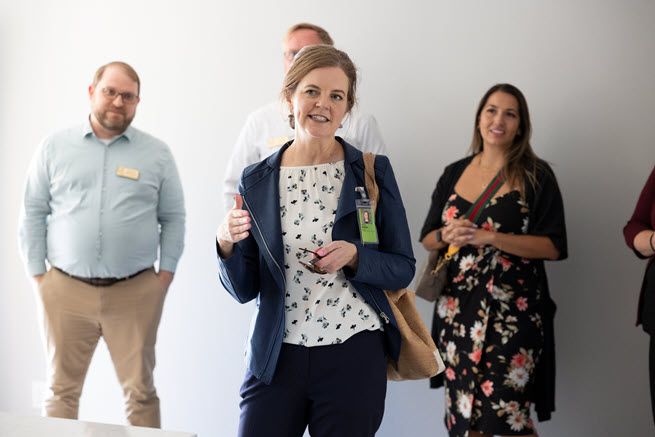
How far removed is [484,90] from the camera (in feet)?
12.2

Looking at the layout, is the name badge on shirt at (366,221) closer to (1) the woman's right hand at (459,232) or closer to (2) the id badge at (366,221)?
(2) the id badge at (366,221)

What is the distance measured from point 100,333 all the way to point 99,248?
438 mm

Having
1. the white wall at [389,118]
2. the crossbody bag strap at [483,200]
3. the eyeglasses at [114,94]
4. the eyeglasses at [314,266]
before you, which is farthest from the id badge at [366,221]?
the eyeglasses at [114,94]

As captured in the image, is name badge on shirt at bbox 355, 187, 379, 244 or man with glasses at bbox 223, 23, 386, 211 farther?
man with glasses at bbox 223, 23, 386, 211

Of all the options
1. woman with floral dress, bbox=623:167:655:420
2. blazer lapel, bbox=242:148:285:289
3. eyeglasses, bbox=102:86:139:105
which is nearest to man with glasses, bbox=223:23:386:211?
eyeglasses, bbox=102:86:139:105

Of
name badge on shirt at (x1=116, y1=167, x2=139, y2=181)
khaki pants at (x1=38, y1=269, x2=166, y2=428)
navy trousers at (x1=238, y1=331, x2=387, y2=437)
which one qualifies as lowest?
khaki pants at (x1=38, y1=269, x2=166, y2=428)

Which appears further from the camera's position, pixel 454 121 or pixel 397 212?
pixel 454 121

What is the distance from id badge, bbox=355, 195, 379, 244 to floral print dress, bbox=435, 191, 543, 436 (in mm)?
1321

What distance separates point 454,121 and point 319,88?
5.96ft

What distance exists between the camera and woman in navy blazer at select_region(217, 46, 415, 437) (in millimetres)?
2021

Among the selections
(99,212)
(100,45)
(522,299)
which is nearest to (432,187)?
(522,299)

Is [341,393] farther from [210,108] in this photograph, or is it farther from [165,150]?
[210,108]

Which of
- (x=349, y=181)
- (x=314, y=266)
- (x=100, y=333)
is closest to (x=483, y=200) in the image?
(x=349, y=181)

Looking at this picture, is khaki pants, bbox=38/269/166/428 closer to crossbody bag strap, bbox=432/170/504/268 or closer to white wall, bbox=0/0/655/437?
white wall, bbox=0/0/655/437
